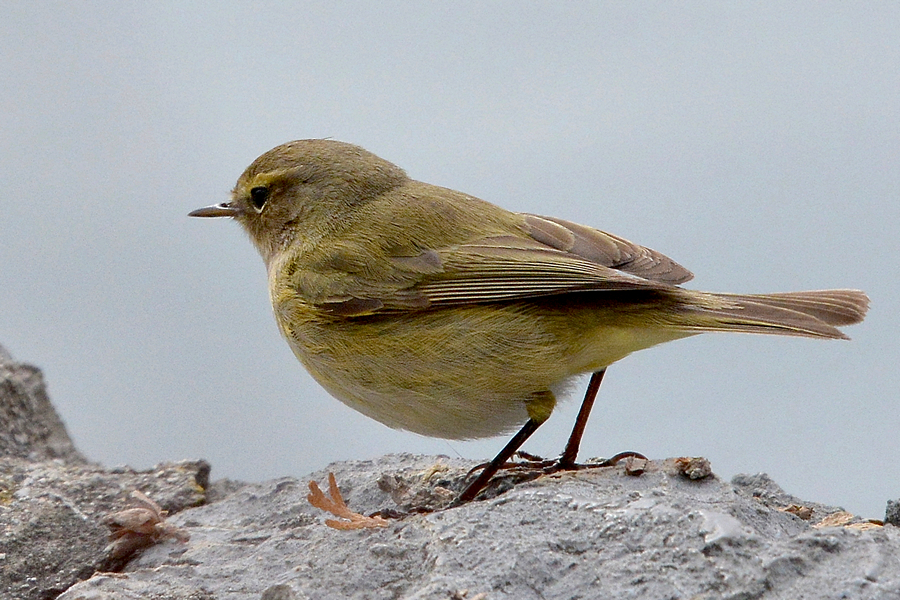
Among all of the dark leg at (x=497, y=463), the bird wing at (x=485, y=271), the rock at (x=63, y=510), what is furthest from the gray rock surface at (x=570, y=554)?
the bird wing at (x=485, y=271)

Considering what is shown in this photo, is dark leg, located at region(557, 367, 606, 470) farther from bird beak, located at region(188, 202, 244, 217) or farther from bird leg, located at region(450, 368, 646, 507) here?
bird beak, located at region(188, 202, 244, 217)

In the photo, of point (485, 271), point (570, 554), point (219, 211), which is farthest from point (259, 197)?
point (570, 554)

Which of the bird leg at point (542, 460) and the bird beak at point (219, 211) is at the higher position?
the bird beak at point (219, 211)

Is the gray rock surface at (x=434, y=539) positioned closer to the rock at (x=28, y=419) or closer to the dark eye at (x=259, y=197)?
the rock at (x=28, y=419)

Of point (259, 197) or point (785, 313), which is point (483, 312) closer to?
point (785, 313)

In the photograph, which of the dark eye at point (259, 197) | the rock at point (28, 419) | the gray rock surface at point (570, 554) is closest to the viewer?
the gray rock surface at point (570, 554)

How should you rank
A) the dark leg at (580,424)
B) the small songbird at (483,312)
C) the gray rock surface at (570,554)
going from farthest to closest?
the dark leg at (580,424) < the small songbird at (483,312) < the gray rock surface at (570,554)
